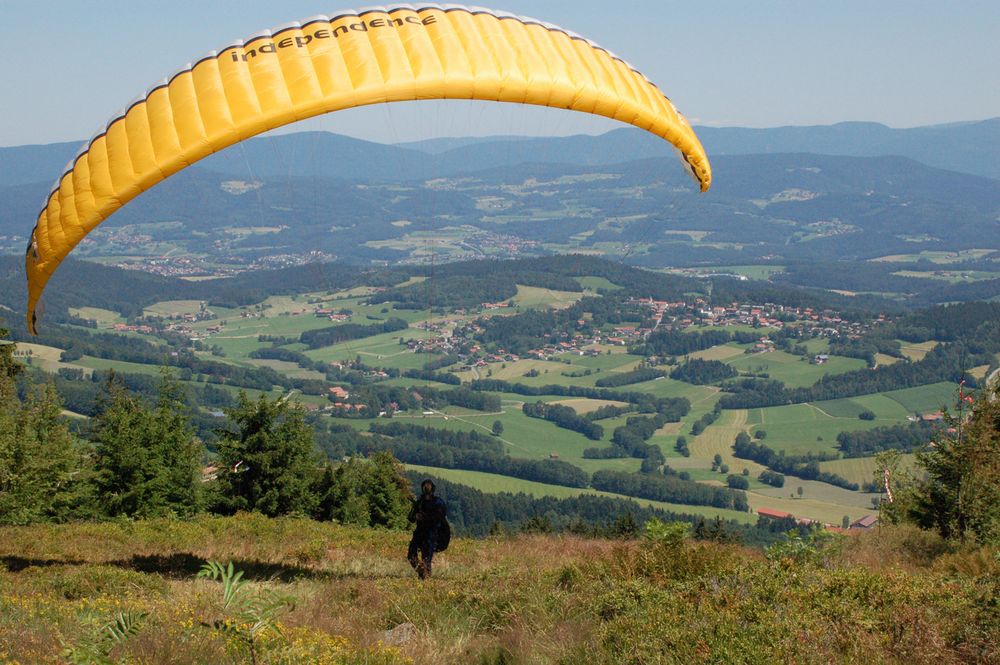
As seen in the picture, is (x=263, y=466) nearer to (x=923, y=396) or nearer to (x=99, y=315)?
(x=923, y=396)

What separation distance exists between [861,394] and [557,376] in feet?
115

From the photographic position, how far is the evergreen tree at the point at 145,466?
2169 centimetres

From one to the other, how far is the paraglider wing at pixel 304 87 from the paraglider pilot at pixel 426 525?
14.5ft

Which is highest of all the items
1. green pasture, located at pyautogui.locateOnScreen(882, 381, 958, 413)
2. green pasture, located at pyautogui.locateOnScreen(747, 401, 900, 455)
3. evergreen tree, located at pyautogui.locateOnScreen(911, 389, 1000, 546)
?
evergreen tree, located at pyautogui.locateOnScreen(911, 389, 1000, 546)

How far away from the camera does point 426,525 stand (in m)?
10.1

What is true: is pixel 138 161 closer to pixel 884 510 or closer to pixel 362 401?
pixel 884 510

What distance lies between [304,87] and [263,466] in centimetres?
1538

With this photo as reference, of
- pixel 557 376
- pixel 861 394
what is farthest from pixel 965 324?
pixel 557 376

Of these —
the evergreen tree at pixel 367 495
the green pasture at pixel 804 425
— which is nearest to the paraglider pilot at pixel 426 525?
the evergreen tree at pixel 367 495

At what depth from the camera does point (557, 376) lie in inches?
4235

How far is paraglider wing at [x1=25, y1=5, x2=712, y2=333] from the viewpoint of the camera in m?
8.63

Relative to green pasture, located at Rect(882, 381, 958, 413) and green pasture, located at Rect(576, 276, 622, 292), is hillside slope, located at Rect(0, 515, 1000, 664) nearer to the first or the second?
green pasture, located at Rect(882, 381, 958, 413)

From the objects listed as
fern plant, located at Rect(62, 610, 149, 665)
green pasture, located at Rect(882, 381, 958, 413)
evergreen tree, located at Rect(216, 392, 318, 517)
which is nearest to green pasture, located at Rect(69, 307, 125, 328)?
green pasture, located at Rect(882, 381, 958, 413)

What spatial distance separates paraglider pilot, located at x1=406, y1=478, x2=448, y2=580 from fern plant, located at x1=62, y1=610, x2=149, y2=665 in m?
5.20
